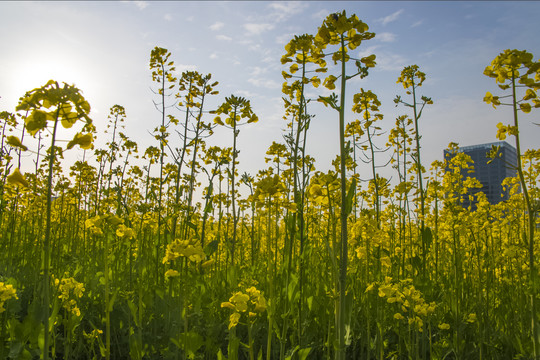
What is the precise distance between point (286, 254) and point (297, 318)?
1.51ft

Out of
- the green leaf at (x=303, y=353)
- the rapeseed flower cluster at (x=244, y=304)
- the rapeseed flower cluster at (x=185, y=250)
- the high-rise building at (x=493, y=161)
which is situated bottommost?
the green leaf at (x=303, y=353)

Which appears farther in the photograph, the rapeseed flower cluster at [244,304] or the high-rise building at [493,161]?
the high-rise building at [493,161]

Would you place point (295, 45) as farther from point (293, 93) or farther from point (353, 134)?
point (353, 134)

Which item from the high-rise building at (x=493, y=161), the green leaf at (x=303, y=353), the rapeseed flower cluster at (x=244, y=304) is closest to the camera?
the rapeseed flower cluster at (x=244, y=304)

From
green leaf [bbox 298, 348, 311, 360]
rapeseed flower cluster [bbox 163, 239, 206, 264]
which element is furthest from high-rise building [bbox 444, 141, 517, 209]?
rapeseed flower cluster [bbox 163, 239, 206, 264]

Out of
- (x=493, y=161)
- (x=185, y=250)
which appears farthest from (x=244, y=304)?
(x=493, y=161)

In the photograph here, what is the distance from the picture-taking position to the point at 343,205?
1.65 metres

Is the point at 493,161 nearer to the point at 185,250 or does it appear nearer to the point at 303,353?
the point at 303,353

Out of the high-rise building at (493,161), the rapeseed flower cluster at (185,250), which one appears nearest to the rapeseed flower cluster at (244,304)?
the rapeseed flower cluster at (185,250)

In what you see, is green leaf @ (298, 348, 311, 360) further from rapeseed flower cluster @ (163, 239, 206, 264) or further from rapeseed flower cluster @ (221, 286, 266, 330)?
rapeseed flower cluster @ (163, 239, 206, 264)

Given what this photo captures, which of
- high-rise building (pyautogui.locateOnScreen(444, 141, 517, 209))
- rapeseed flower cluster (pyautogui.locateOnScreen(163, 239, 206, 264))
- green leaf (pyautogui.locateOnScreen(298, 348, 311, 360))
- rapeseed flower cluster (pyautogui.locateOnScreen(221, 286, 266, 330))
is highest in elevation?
high-rise building (pyautogui.locateOnScreen(444, 141, 517, 209))

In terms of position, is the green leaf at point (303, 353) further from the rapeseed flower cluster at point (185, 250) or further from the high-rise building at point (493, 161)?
the high-rise building at point (493, 161)

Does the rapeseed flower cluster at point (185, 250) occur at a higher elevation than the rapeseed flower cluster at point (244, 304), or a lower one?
higher

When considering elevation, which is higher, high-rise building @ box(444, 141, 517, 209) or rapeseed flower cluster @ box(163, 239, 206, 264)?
high-rise building @ box(444, 141, 517, 209)
